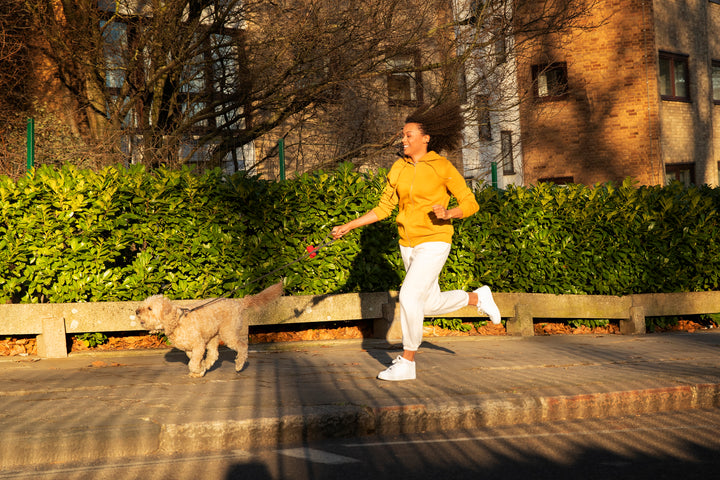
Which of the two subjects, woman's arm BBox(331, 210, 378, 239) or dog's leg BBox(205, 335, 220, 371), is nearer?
woman's arm BBox(331, 210, 378, 239)

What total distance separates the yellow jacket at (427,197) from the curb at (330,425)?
166 centimetres

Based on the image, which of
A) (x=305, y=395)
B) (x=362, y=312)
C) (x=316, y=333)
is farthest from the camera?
(x=316, y=333)

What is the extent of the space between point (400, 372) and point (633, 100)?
800 inches

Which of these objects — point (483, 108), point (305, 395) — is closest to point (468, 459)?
point (305, 395)

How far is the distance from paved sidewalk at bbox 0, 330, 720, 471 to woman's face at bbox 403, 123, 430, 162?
6.42 feet

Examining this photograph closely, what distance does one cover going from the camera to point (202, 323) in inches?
287

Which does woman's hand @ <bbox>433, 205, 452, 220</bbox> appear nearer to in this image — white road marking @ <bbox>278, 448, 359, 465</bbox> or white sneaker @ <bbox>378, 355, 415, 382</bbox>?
white sneaker @ <bbox>378, 355, 415, 382</bbox>

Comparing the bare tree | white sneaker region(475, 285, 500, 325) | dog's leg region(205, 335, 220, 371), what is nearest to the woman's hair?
the bare tree

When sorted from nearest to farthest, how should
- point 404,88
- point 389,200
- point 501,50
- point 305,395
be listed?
1. point 305,395
2. point 389,200
3. point 501,50
4. point 404,88

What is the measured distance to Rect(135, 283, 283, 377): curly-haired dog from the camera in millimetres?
Result: 7008

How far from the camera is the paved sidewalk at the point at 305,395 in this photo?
5.31 metres

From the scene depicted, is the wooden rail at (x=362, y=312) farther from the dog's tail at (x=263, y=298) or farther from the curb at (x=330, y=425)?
the curb at (x=330, y=425)

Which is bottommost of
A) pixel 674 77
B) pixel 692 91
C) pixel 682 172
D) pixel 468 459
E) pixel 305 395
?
pixel 468 459

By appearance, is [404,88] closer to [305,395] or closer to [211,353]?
[211,353]
